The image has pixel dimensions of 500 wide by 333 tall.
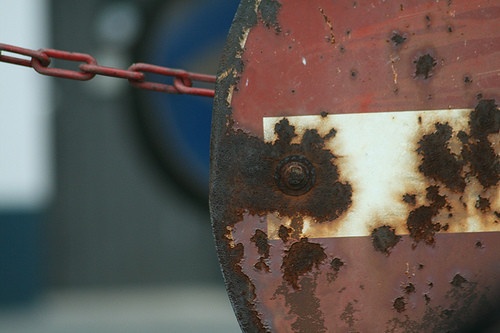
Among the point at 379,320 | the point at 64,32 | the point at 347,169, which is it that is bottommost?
the point at 379,320

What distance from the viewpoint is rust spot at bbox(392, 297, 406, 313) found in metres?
0.88

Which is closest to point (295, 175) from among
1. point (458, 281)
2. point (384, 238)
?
point (384, 238)

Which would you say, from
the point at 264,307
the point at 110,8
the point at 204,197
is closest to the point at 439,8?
the point at 264,307

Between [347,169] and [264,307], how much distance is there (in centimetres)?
20

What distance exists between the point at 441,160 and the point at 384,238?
0.38ft

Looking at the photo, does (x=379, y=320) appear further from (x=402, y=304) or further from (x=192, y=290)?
(x=192, y=290)

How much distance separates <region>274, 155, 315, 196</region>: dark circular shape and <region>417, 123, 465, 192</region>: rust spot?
0.13m

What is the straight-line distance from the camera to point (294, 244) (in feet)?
2.91

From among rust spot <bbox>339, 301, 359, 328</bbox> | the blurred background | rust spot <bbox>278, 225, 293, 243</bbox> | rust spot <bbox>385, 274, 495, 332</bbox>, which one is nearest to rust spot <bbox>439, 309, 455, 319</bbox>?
rust spot <bbox>385, 274, 495, 332</bbox>

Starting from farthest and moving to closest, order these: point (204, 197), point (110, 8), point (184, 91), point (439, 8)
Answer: point (110, 8) < point (204, 197) < point (184, 91) < point (439, 8)

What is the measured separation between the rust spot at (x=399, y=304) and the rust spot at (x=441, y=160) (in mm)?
147

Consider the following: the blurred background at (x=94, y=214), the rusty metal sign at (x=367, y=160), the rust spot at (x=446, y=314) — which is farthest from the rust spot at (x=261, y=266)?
the blurred background at (x=94, y=214)

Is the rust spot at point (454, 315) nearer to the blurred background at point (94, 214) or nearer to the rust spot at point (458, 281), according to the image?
the rust spot at point (458, 281)

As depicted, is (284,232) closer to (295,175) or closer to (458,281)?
(295,175)
